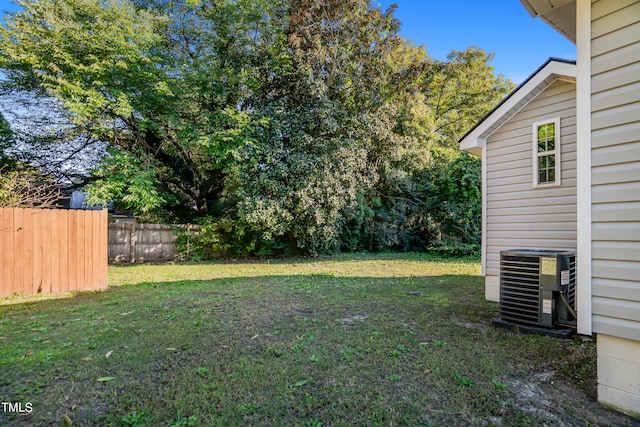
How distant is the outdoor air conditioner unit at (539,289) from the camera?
145 inches

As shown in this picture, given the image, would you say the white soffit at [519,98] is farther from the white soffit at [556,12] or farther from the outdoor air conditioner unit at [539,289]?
the outdoor air conditioner unit at [539,289]

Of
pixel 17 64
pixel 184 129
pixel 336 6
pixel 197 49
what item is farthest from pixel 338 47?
pixel 17 64

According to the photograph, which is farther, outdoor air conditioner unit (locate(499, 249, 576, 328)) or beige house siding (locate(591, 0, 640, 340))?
outdoor air conditioner unit (locate(499, 249, 576, 328))

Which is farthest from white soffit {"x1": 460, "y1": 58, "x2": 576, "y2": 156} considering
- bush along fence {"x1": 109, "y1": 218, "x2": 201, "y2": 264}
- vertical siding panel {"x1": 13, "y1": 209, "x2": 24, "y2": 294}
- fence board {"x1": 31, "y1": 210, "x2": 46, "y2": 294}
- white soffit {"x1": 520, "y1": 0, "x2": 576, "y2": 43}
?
bush along fence {"x1": 109, "y1": 218, "x2": 201, "y2": 264}

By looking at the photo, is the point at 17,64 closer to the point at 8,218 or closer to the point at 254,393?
the point at 8,218

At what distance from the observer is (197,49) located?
11.4 metres

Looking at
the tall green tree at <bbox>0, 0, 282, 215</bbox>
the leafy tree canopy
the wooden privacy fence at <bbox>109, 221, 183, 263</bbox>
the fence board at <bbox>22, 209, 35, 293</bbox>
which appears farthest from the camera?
the wooden privacy fence at <bbox>109, 221, 183, 263</bbox>

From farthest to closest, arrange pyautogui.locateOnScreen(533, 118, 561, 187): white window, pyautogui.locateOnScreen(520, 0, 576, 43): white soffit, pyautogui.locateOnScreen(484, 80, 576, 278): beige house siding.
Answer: pyautogui.locateOnScreen(533, 118, 561, 187): white window
pyautogui.locateOnScreen(484, 80, 576, 278): beige house siding
pyautogui.locateOnScreen(520, 0, 576, 43): white soffit

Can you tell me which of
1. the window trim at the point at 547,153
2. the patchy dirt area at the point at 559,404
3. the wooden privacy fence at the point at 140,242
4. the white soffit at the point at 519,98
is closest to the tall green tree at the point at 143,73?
the wooden privacy fence at the point at 140,242

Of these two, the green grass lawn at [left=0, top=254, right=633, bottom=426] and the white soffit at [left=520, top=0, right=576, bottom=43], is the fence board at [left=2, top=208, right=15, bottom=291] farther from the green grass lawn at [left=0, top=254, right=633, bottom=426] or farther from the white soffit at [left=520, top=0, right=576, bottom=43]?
the white soffit at [left=520, top=0, right=576, bottom=43]

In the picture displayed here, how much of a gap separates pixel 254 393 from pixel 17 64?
40.4 feet

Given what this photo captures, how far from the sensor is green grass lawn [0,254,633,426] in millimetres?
2115

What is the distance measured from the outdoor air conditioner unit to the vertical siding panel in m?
7.34

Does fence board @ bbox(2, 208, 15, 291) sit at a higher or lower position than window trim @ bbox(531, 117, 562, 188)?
→ lower
